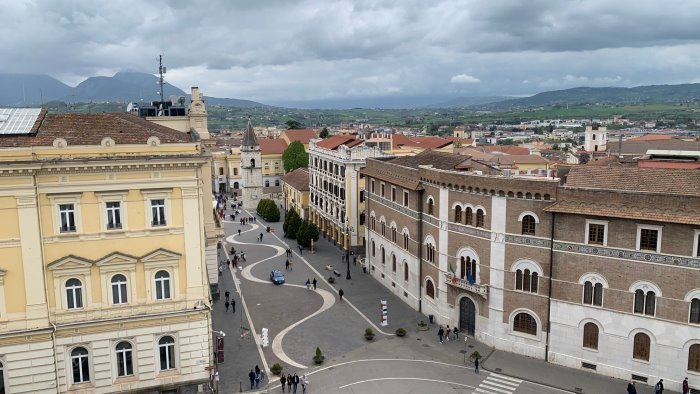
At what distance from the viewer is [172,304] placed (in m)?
32.1

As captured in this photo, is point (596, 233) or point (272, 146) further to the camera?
point (272, 146)

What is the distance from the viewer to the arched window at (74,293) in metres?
30.6

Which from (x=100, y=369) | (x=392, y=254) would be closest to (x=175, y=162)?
(x=100, y=369)

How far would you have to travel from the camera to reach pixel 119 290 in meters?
31.4

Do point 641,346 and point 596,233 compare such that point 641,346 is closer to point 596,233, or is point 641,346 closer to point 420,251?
point 596,233

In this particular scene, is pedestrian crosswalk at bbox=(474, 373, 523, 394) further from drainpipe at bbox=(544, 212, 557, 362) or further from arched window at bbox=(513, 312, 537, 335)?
arched window at bbox=(513, 312, 537, 335)

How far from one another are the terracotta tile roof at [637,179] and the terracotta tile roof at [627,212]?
108cm

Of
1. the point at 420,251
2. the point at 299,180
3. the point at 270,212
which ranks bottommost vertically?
the point at 270,212

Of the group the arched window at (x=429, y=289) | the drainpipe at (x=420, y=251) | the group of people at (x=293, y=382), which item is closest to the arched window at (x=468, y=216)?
the drainpipe at (x=420, y=251)

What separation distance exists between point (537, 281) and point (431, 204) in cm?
1098

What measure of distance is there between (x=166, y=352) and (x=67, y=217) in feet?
30.8

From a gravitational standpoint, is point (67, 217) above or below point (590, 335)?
above

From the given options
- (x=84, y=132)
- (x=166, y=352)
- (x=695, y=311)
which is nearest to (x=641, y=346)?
(x=695, y=311)

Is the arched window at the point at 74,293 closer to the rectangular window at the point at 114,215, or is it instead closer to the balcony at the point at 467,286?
the rectangular window at the point at 114,215
